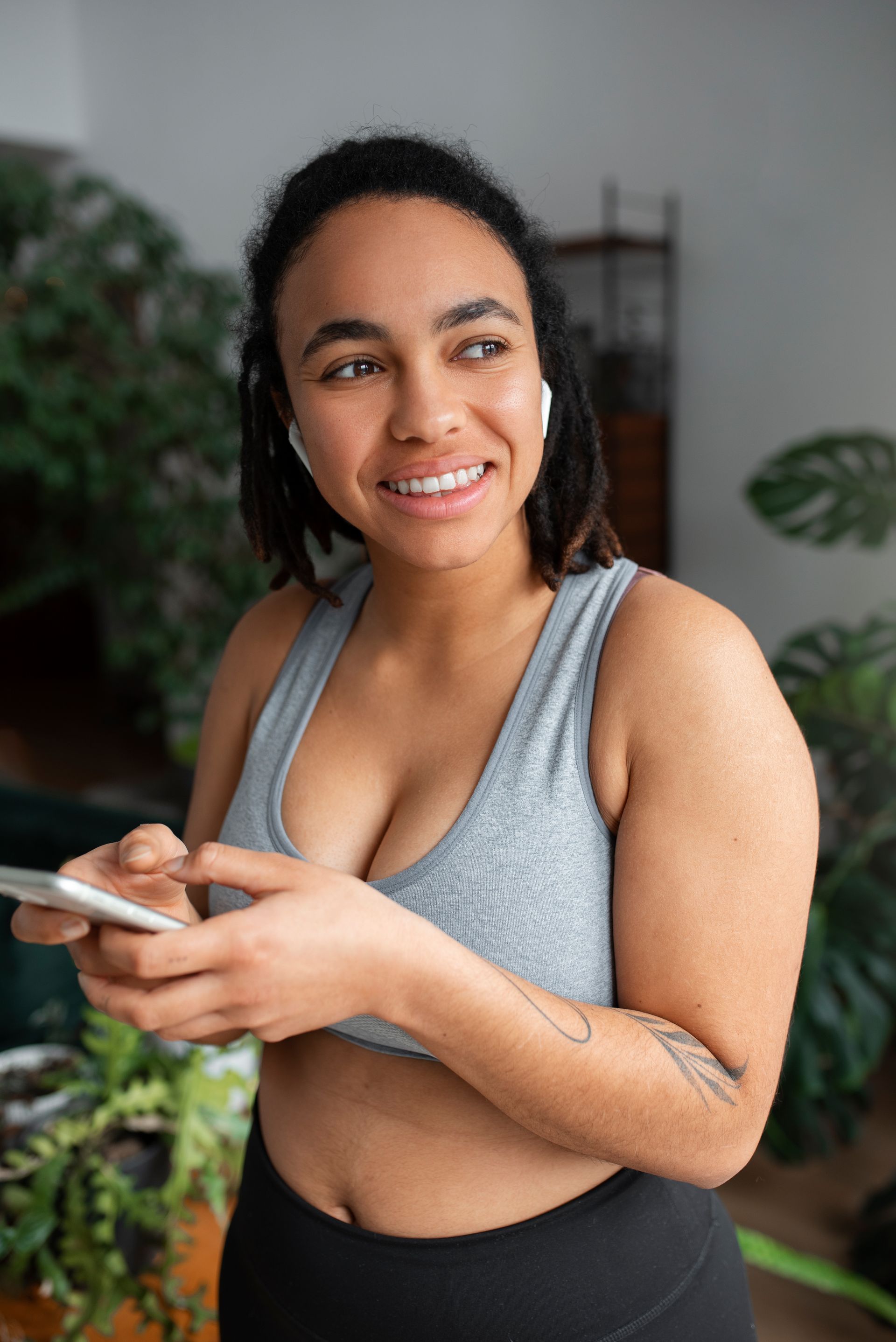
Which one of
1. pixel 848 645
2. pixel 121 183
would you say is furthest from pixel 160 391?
pixel 848 645

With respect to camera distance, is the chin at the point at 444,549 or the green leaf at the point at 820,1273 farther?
the green leaf at the point at 820,1273

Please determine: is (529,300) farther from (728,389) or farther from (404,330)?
(728,389)

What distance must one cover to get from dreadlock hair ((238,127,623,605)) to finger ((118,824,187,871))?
0.40 meters

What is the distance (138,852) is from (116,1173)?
1032 millimetres

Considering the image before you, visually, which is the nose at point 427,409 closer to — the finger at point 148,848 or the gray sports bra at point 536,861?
the gray sports bra at point 536,861

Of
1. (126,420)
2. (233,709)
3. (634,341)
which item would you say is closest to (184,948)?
(233,709)

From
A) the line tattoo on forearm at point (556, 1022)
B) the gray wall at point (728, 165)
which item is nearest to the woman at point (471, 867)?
the line tattoo on forearm at point (556, 1022)

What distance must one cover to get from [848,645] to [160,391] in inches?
105

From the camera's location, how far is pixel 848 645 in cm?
216

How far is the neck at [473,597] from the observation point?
3.14 feet

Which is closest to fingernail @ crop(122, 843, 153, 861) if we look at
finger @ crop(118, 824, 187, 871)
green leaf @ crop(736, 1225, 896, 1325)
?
finger @ crop(118, 824, 187, 871)

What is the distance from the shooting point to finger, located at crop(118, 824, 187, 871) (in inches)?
28.0

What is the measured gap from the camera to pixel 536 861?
83 cm

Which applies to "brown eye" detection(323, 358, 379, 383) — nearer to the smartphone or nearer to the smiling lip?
the smiling lip
